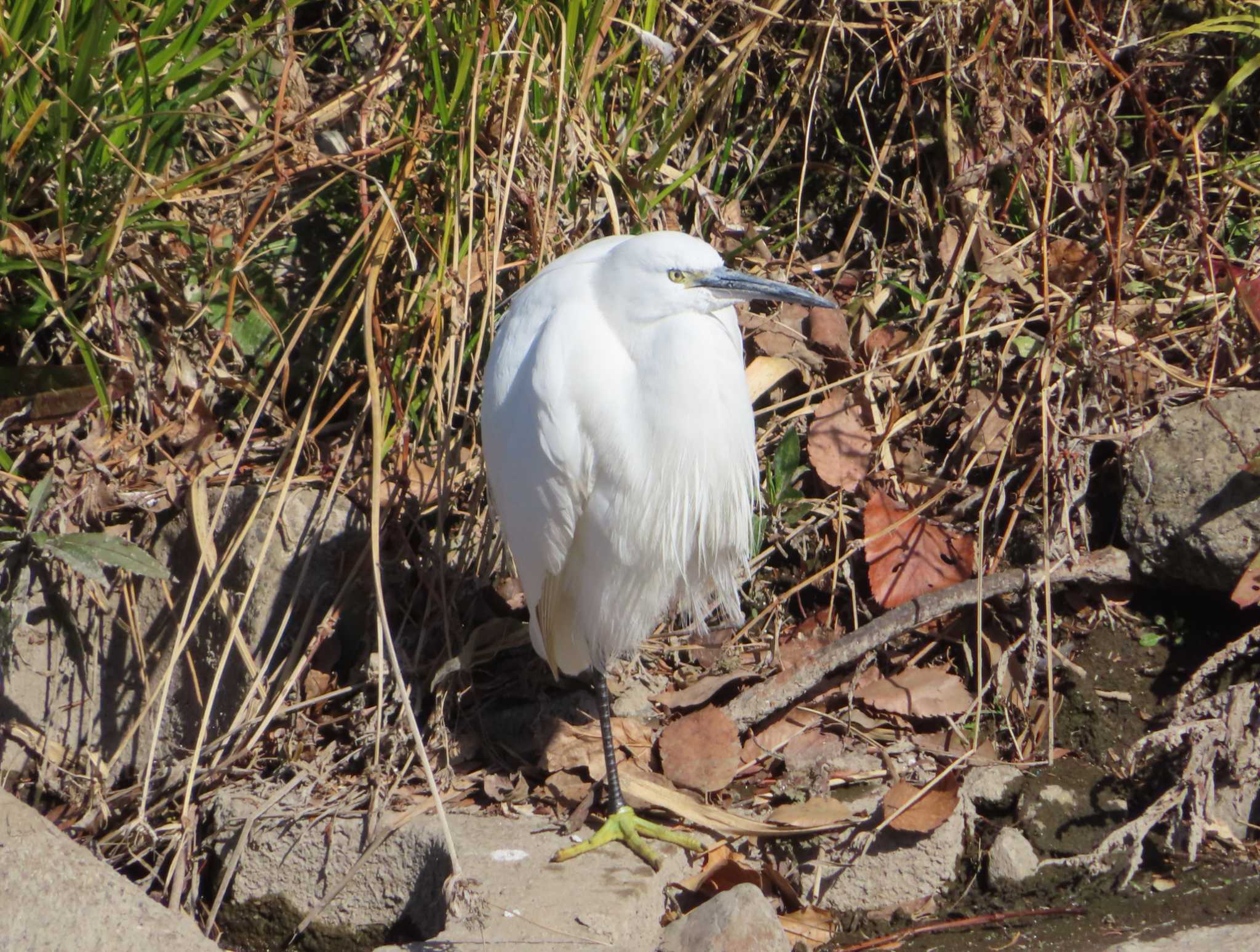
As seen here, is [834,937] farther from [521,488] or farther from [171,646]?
[171,646]

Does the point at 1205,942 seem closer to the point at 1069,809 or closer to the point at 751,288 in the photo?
the point at 1069,809

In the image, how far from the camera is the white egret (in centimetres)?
189

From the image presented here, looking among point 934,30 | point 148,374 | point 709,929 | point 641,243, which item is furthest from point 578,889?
point 934,30

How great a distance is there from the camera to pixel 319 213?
277 cm

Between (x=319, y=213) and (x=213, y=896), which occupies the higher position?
(x=319, y=213)

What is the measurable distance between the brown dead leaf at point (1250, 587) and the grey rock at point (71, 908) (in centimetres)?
184

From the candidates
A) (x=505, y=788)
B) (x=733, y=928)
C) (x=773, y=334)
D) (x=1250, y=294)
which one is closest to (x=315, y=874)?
(x=505, y=788)

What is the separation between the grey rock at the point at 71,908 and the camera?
5.98 ft

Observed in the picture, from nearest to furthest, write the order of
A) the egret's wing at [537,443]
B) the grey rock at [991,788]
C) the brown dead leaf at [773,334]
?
1. the egret's wing at [537,443]
2. the grey rock at [991,788]
3. the brown dead leaf at [773,334]

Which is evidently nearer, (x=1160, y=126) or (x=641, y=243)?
(x=641, y=243)

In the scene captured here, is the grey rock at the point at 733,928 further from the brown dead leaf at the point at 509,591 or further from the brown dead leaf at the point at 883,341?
the brown dead leaf at the point at 883,341

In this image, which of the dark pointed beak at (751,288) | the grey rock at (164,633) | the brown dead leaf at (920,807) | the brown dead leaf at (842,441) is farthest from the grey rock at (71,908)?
the brown dead leaf at (842,441)

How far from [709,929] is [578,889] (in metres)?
0.27

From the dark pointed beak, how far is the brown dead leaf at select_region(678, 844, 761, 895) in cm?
94
